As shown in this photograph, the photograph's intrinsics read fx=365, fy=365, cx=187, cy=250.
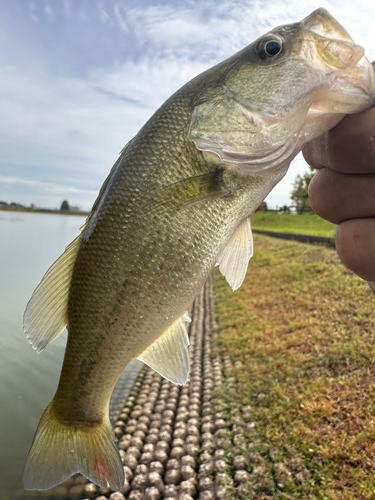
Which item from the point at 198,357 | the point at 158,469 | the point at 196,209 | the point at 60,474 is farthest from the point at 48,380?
the point at 196,209

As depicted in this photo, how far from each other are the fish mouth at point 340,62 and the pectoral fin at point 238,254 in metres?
0.68

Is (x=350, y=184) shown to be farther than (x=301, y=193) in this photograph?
No

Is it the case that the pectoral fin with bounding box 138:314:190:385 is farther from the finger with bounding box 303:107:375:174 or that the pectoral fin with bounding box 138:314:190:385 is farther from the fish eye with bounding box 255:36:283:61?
the fish eye with bounding box 255:36:283:61

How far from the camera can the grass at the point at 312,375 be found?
15.3 feet

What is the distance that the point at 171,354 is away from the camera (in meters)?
1.80

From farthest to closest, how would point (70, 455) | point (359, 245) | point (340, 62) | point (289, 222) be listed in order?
point (289, 222), point (70, 455), point (359, 245), point (340, 62)

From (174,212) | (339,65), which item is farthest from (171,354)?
(339,65)

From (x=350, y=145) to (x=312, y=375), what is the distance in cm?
640

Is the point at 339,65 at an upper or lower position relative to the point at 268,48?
lower

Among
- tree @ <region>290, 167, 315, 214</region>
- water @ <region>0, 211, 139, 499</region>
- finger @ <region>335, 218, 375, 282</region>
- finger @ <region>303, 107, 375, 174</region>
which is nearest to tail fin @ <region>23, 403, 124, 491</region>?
finger @ <region>335, 218, 375, 282</region>

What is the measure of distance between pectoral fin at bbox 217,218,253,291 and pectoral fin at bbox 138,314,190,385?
12.2 inches

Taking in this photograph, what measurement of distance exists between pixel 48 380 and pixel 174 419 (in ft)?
17.2

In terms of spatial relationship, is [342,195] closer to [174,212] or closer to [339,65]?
[339,65]

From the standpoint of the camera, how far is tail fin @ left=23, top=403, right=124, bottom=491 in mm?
1682
